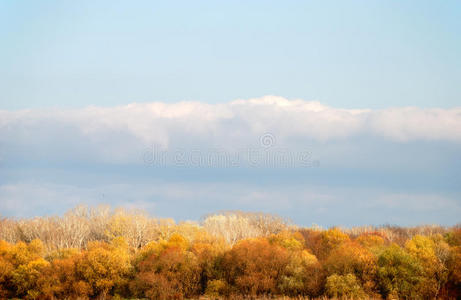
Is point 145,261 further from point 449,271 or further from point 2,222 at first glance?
point 2,222

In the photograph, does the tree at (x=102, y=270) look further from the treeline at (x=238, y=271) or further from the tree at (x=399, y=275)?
the tree at (x=399, y=275)

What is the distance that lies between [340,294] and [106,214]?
66.5 meters

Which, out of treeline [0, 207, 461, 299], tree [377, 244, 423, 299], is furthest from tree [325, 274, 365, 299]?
tree [377, 244, 423, 299]

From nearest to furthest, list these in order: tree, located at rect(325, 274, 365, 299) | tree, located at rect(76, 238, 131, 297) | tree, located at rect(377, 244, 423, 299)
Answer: tree, located at rect(325, 274, 365, 299), tree, located at rect(377, 244, 423, 299), tree, located at rect(76, 238, 131, 297)

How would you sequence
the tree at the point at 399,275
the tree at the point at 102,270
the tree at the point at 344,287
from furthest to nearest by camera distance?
1. the tree at the point at 102,270
2. the tree at the point at 399,275
3. the tree at the point at 344,287

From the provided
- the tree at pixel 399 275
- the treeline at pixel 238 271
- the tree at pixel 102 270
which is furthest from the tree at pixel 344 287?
the tree at pixel 102 270

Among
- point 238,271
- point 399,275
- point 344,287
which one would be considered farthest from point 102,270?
point 399,275

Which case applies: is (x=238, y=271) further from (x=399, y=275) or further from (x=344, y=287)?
(x=399, y=275)

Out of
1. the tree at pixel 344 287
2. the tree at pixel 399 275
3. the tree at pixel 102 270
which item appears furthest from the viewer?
the tree at pixel 102 270

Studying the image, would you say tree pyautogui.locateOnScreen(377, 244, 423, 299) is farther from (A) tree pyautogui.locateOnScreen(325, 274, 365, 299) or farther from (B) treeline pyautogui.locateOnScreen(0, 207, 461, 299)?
(A) tree pyautogui.locateOnScreen(325, 274, 365, 299)

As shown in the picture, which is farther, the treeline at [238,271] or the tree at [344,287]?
the treeline at [238,271]

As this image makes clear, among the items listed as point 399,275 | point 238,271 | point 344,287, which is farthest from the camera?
point 238,271

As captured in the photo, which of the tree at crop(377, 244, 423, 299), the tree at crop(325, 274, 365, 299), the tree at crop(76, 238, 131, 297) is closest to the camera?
the tree at crop(325, 274, 365, 299)

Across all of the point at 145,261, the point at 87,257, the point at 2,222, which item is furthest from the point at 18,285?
the point at 2,222
